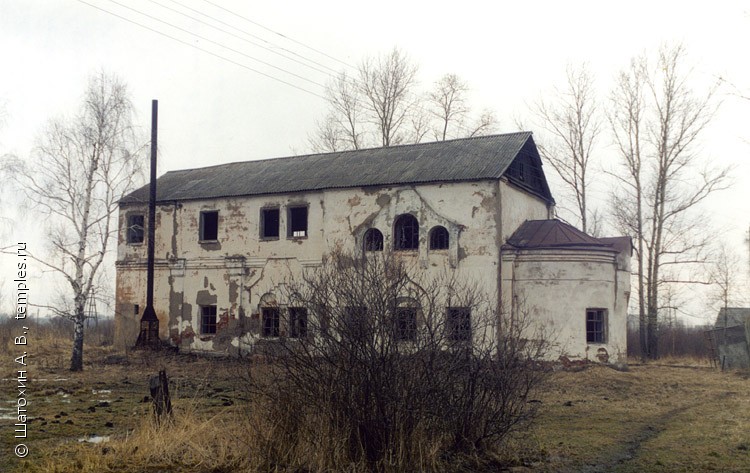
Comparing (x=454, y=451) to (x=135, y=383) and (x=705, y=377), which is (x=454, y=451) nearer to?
(x=135, y=383)

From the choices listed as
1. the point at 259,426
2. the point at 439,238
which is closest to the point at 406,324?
the point at 259,426

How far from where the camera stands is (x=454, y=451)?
963 centimetres

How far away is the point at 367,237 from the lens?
23.8 metres

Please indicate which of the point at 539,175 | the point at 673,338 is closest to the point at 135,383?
the point at 539,175

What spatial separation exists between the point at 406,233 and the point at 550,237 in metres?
4.57

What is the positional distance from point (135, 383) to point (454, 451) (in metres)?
12.6

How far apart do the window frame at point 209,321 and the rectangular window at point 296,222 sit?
412 centimetres

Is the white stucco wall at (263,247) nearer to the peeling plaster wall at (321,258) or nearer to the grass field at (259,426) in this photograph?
the peeling plaster wall at (321,258)

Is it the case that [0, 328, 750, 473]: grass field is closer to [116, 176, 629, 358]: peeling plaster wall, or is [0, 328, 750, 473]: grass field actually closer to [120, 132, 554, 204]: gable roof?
[116, 176, 629, 358]: peeling plaster wall

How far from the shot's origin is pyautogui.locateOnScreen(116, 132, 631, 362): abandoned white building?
21.8 meters

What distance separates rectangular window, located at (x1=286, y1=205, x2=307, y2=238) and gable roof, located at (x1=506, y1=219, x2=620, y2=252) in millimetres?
7697

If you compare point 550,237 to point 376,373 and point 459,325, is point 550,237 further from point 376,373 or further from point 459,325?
point 376,373

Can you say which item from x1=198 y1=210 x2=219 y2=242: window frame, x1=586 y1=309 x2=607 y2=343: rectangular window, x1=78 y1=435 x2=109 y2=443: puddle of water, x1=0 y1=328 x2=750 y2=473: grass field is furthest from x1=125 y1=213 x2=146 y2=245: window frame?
x1=78 y1=435 x2=109 y2=443: puddle of water

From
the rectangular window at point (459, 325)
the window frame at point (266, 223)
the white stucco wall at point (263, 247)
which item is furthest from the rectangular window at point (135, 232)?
the rectangular window at point (459, 325)
